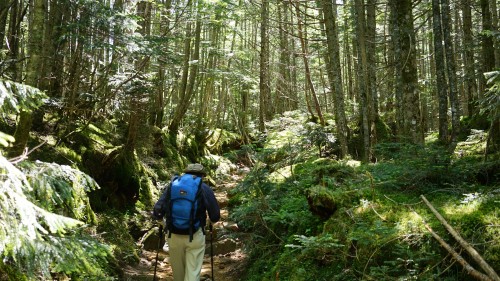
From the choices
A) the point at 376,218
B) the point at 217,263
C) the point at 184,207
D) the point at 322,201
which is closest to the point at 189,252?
the point at 184,207

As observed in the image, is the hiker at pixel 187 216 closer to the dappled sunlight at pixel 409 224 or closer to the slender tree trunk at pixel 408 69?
the dappled sunlight at pixel 409 224

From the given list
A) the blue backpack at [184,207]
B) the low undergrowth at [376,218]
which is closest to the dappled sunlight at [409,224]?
the low undergrowth at [376,218]

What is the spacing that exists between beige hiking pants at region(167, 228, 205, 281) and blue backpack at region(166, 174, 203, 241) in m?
0.18

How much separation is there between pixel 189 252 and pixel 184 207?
77 cm

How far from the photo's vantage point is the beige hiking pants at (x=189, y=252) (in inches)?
222

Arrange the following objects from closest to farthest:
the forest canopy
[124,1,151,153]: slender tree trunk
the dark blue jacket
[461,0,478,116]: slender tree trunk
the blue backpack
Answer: the forest canopy
the blue backpack
the dark blue jacket
[124,1,151,153]: slender tree trunk
[461,0,478,116]: slender tree trunk

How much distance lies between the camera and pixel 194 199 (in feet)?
18.0

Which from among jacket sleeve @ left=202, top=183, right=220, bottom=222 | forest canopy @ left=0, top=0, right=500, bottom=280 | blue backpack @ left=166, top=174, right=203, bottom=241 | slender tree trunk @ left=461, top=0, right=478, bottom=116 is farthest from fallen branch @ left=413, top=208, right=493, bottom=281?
slender tree trunk @ left=461, top=0, right=478, bottom=116

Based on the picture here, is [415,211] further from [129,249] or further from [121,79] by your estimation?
[121,79]

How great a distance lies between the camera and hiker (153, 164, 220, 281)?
5.47 meters

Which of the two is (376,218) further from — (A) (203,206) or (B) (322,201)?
(A) (203,206)

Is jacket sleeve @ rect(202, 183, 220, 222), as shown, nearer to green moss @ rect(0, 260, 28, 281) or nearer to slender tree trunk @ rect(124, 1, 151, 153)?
green moss @ rect(0, 260, 28, 281)

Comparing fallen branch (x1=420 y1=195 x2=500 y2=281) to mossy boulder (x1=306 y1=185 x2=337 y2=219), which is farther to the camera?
mossy boulder (x1=306 y1=185 x2=337 y2=219)

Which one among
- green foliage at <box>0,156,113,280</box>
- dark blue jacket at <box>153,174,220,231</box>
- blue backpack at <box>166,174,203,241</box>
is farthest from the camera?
dark blue jacket at <box>153,174,220,231</box>
